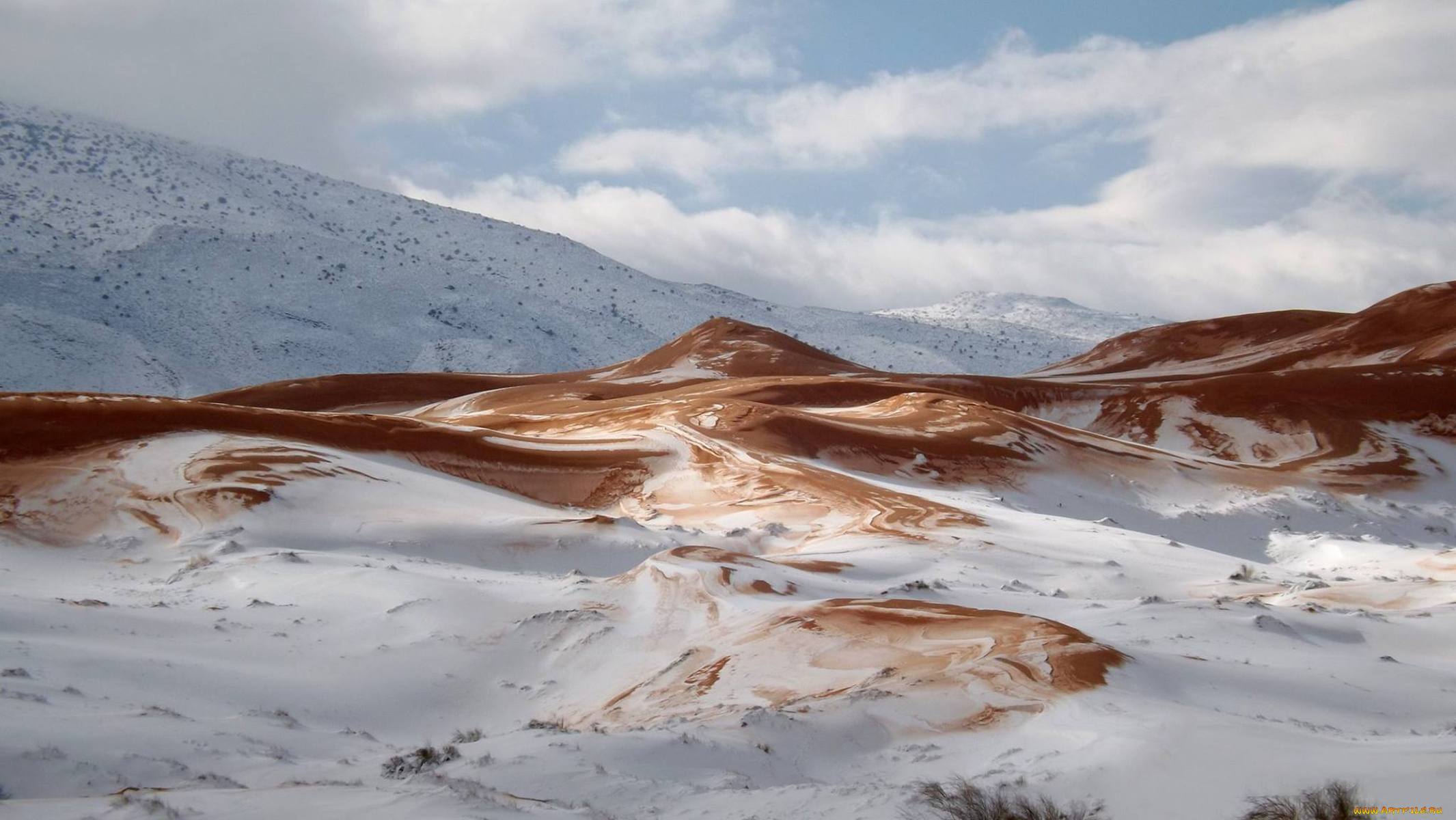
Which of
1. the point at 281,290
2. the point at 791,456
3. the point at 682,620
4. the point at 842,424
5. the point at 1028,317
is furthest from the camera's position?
the point at 1028,317

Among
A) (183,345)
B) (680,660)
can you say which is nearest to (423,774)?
(680,660)

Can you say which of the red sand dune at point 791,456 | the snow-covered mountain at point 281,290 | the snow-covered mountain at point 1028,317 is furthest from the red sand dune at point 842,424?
the snow-covered mountain at point 1028,317

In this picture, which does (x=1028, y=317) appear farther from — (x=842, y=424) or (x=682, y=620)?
(x=682, y=620)

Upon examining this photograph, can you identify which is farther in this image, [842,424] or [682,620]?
[842,424]

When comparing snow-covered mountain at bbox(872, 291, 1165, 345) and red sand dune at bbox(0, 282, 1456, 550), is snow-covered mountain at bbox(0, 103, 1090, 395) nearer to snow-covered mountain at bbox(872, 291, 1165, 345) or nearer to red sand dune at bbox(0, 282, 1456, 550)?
snow-covered mountain at bbox(872, 291, 1165, 345)

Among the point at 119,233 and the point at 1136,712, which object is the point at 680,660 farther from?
the point at 119,233

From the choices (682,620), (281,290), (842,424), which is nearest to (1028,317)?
(281,290)
